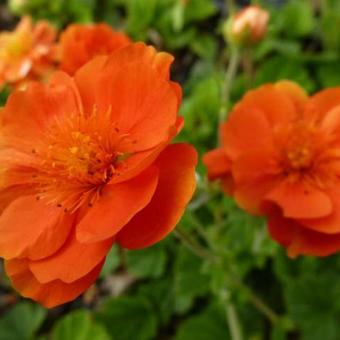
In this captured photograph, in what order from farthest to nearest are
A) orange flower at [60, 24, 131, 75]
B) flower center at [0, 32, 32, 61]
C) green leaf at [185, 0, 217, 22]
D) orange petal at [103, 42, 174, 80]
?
green leaf at [185, 0, 217, 22] < flower center at [0, 32, 32, 61] < orange flower at [60, 24, 131, 75] < orange petal at [103, 42, 174, 80]

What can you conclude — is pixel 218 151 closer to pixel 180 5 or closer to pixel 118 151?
pixel 118 151

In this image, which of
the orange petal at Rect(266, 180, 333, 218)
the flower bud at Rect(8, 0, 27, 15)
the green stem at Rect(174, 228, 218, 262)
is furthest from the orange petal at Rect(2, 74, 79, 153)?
the flower bud at Rect(8, 0, 27, 15)

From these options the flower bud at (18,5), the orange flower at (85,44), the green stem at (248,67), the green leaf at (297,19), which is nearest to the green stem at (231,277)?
the orange flower at (85,44)

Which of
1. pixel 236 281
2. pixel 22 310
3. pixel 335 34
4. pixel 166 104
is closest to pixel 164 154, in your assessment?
pixel 166 104

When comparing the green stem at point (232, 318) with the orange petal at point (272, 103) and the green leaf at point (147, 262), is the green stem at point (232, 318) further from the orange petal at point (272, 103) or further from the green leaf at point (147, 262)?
the orange petal at point (272, 103)

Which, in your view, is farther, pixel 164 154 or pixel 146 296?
pixel 146 296

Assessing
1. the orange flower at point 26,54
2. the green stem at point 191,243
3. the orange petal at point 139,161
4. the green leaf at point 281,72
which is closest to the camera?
the orange petal at point 139,161

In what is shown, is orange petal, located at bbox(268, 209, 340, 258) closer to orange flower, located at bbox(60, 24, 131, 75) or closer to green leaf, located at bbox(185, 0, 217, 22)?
orange flower, located at bbox(60, 24, 131, 75)
